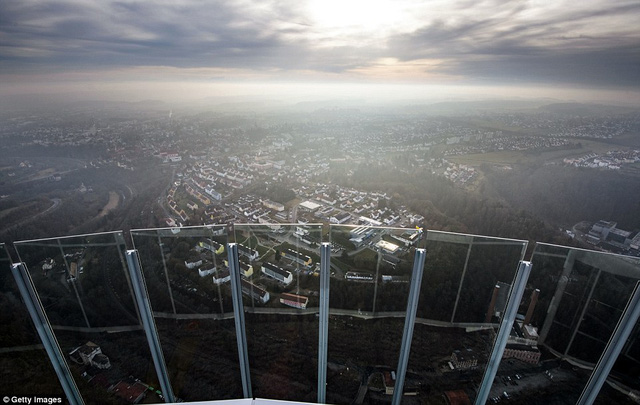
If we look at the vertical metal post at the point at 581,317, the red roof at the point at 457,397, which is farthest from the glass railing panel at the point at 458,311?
the vertical metal post at the point at 581,317

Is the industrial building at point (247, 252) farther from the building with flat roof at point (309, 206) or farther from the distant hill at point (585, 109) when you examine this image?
the distant hill at point (585, 109)

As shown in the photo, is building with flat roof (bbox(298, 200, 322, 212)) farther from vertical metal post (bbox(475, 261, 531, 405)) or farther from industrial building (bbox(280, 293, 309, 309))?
vertical metal post (bbox(475, 261, 531, 405))

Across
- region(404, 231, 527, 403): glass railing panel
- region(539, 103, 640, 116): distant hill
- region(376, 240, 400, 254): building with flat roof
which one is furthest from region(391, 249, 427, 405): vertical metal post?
region(539, 103, 640, 116): distant hill

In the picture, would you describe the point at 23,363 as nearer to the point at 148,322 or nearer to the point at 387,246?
the point at 148,322

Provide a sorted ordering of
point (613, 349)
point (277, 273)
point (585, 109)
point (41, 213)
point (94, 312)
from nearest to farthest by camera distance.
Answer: point (613, 349) < point (94, 312) < point (277, 273) < point (41, 213) < point (585, 109)

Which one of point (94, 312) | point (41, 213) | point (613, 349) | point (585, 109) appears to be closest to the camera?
point (613, 349)

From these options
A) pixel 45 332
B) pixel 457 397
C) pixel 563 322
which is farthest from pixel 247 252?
pixel 563 322

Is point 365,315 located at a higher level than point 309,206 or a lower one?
higher

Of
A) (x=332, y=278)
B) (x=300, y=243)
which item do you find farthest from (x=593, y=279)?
(x=300, y=243)
